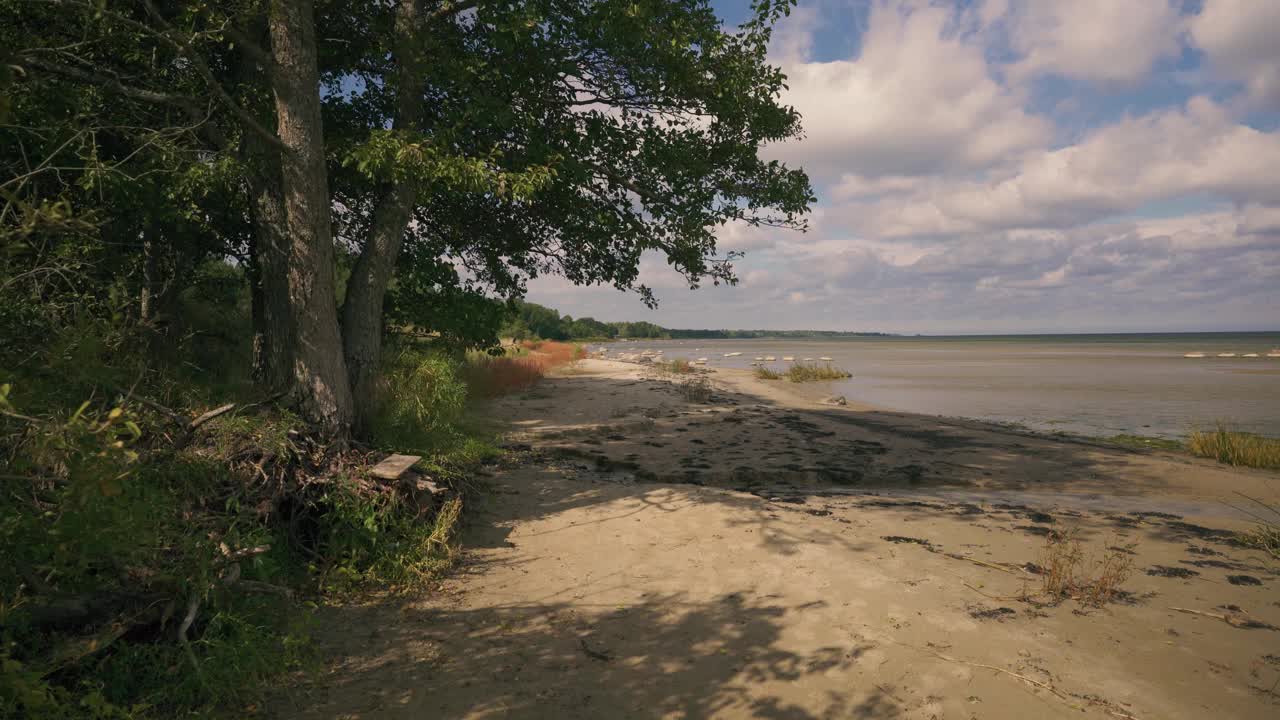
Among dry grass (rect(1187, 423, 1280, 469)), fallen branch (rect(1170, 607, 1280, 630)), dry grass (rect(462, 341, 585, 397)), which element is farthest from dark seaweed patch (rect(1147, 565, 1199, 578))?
dry grass (rect(462, 341, 585, 397))

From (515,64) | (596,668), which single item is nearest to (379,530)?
(596,668)

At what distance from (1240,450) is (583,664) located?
14.1 metres

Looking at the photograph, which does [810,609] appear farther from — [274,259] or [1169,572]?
[274,259]

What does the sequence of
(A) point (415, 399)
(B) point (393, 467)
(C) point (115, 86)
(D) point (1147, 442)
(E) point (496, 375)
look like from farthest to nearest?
(E) point (496, 375)
(D) point (1147, 442)
(A) point (415, 399)
(B) point (393, 467)
(C) point (115, 86)

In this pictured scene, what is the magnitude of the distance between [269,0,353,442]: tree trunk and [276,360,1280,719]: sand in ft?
7.56

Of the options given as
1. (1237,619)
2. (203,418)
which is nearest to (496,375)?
(203,418)

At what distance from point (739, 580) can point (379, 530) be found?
351 cm

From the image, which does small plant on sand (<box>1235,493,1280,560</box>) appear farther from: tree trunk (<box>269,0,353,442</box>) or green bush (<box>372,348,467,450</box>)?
tree trunk (<box>269,0,353,442</box>)

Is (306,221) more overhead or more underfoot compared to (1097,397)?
more overhead

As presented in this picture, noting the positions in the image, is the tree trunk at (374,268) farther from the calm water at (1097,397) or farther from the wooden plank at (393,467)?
the calm water at (1097,397)

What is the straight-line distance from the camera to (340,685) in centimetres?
401

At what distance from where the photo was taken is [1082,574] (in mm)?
5504

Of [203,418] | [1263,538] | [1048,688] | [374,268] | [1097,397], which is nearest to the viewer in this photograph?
[1048,688]

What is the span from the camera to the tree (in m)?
6.32
